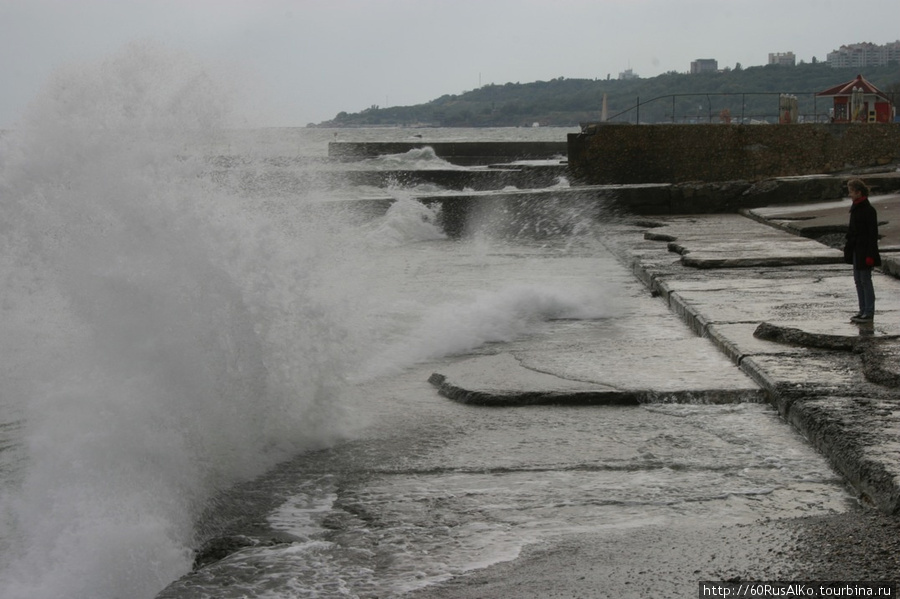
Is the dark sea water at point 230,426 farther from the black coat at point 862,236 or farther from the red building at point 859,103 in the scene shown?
the red building at point 859,103

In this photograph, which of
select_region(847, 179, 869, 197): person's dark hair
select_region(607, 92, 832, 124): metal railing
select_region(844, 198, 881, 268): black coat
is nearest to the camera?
select_region(844, 198, 881, 268): black coat

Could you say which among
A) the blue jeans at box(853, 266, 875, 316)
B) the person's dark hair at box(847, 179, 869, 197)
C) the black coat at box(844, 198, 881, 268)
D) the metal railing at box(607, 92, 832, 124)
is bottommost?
the blue jeans at box(853, 266, 875, 316)

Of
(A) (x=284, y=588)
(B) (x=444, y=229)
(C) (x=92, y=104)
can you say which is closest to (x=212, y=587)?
(A) (x=284, y=588)

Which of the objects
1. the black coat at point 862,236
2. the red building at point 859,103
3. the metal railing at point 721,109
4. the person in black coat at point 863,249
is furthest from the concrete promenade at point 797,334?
the red building at point 859,103

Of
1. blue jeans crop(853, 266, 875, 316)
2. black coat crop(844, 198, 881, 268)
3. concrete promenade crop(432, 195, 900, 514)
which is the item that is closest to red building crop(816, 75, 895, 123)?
concrete promenade crop(432, 195, 900, 514)

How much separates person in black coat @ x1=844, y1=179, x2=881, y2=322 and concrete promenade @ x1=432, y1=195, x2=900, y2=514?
4.8 inches

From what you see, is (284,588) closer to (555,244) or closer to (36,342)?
(36,342)

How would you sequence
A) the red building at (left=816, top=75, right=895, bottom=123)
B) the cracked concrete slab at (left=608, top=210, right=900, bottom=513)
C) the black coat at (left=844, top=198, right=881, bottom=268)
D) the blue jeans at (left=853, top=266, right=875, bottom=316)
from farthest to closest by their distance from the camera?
the red building at (left=816, top=75, right=895, bottom=123) < the black coat at (left=844, top=198, right=881, bottom=268) < the blue jeans at (left=853, top=266, right=875, bottom=316) < the cracked concrete slab at (left=608, top=210, right=900, bottom=513)

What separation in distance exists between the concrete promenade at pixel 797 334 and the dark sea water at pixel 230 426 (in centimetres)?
13

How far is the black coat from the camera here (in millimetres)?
6059

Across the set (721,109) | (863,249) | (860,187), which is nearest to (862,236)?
(863,249)

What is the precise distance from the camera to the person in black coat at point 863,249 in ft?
19.3

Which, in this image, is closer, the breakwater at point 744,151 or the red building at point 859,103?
the breakwater at point 744,151

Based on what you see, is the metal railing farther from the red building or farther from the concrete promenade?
the concrete promenade
